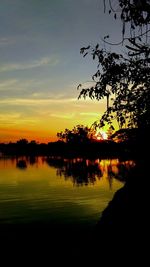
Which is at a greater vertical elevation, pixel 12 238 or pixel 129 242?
pixel 129 242

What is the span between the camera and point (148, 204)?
967 centimetres

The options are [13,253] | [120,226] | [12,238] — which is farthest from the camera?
[12,238]

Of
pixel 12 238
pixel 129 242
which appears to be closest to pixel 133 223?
pixel 129 242

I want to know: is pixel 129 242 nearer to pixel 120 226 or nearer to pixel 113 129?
pixel 120 226

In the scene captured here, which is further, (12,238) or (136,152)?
(12,238)

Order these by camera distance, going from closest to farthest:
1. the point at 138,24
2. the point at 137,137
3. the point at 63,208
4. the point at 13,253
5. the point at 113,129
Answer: the point at 138,24 < the point at 137,137 < the point at 113,129 < the point at 13,253 < the point at 63,208

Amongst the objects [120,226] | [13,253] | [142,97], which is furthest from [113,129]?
[13,253]

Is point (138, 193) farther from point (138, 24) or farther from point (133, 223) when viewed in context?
point (138, 24)

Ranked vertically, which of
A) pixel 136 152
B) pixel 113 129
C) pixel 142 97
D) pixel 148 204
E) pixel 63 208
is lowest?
pixel 63 208

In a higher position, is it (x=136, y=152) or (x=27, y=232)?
(x=136, y=152)

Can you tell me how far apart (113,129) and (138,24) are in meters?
4.18

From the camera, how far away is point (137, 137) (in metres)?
12.4

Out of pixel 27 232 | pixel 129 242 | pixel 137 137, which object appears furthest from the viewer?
pixel 27 232

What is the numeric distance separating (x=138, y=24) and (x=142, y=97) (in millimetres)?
2460
